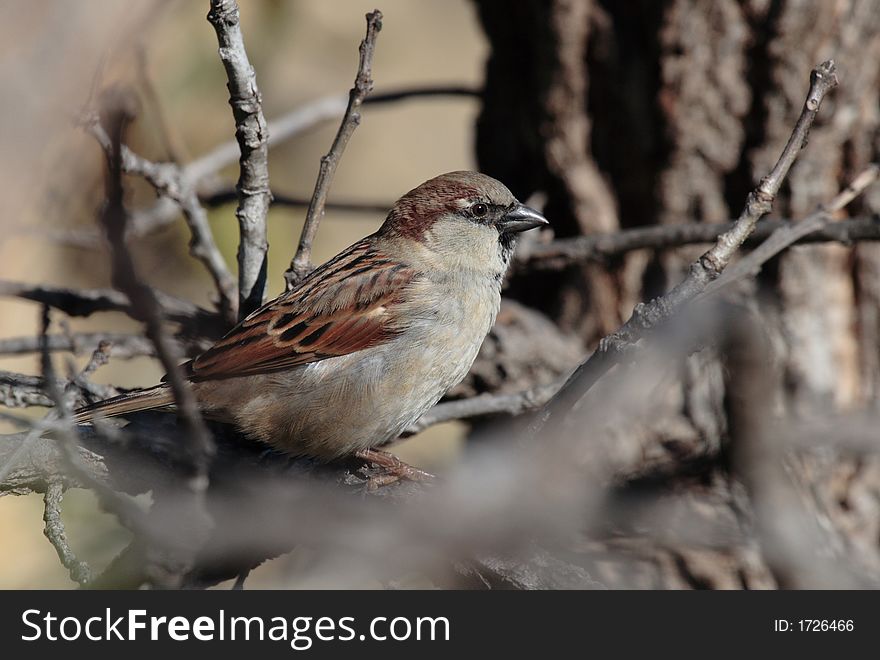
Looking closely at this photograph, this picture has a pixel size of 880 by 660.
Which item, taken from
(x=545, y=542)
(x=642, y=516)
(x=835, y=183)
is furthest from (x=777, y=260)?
(x=545, y=542)

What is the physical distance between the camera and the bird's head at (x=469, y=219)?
3.07m

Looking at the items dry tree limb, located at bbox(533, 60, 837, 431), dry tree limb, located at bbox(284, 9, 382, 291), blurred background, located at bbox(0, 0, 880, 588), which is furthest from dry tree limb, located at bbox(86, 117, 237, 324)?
dry tree limb, located at bbox(533, 60, 837, 431)

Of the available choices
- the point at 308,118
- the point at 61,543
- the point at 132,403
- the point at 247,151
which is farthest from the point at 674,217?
the point at 61,543

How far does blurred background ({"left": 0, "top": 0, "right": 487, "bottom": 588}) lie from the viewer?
66cm

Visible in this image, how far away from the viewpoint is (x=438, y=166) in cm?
690

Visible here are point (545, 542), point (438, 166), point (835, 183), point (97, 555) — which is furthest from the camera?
point (438, 166)

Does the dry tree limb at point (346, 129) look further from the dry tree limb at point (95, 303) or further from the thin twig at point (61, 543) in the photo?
the thin twig at point (61, 543)

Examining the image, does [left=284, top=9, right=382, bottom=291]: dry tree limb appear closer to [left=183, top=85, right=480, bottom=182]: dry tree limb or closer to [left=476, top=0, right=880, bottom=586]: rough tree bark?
[left=183, top=85, right=480, bottom=182]: dry tree limb

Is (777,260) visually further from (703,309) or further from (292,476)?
(292,476)

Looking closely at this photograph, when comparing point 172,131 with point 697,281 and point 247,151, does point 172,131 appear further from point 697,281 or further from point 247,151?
point 697,281

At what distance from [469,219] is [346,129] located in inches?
38.1

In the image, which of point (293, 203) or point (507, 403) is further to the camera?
point (293, 203)

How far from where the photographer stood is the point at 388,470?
2902 millimetres

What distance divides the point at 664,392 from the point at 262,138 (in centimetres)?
167
